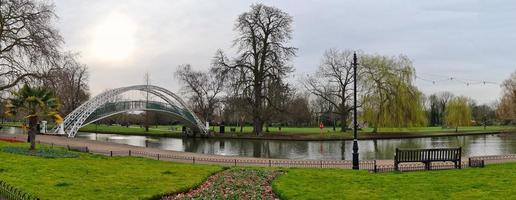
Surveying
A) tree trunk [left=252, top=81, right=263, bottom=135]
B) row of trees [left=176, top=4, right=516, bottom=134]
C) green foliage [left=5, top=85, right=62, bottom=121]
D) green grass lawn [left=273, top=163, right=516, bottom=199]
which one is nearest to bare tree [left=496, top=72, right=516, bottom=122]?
row of trees [left=176, top=4, right=516, bottom=134]

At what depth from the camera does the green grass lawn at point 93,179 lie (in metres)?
13.8

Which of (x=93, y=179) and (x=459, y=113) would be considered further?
(x=459, y=113)

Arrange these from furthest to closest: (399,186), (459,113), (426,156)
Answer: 1. (459,113)
2. (426,156)
3. (399,186)

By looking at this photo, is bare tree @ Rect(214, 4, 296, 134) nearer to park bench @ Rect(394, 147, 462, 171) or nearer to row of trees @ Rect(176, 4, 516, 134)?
row of trees @ Rect(176, 4, 516, 134)

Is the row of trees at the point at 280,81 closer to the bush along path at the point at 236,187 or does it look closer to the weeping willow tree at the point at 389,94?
the weeping willow tree at the point at 389,94

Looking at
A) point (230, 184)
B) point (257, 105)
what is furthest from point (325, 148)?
point (230, 184)

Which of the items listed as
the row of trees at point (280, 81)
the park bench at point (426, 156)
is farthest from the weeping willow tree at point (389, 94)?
the park bench at point (426, 156)

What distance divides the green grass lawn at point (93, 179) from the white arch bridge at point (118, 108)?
3578cm

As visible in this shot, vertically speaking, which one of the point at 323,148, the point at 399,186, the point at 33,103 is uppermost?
the point at 33,103

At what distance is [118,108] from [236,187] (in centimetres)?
5125

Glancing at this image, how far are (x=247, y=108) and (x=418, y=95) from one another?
25188 millimetres

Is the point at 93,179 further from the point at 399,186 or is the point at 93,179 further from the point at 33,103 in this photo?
the point at 33,103

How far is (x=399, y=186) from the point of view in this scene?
51.1 feet

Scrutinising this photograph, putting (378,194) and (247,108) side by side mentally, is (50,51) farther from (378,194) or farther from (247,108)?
(247,108)
